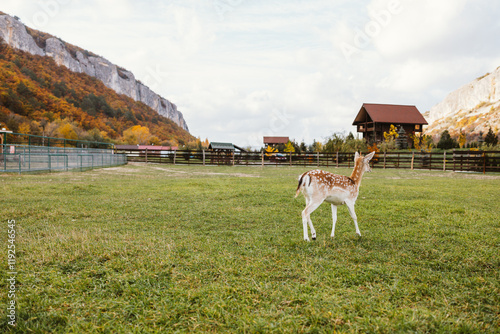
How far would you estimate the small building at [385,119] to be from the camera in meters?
59.7

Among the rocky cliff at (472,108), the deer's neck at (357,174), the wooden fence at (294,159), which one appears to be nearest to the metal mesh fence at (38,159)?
the wooden fence at (294,159)

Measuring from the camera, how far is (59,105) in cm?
7212

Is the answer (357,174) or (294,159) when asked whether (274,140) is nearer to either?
(294,159)

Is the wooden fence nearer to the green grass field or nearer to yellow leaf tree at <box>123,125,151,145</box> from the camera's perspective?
the green grass field

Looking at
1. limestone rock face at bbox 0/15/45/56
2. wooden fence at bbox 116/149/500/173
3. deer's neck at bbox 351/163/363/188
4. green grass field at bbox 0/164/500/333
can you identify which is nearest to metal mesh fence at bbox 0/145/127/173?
wooden fence at bbox 116/149/500/173

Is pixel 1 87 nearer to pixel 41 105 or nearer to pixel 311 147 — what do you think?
pixel 41 105

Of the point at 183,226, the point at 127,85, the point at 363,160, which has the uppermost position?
the point at 127,85

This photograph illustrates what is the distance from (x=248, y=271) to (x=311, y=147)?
6428 cm

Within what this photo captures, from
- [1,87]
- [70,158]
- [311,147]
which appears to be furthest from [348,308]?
[1,87]

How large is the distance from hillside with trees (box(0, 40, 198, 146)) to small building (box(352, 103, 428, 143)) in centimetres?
3684

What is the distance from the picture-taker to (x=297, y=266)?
4133mm

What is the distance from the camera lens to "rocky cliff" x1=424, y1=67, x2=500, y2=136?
12191 centimetres

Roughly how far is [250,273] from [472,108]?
659 ft

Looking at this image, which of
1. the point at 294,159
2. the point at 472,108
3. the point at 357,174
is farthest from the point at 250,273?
the point at 472,108
